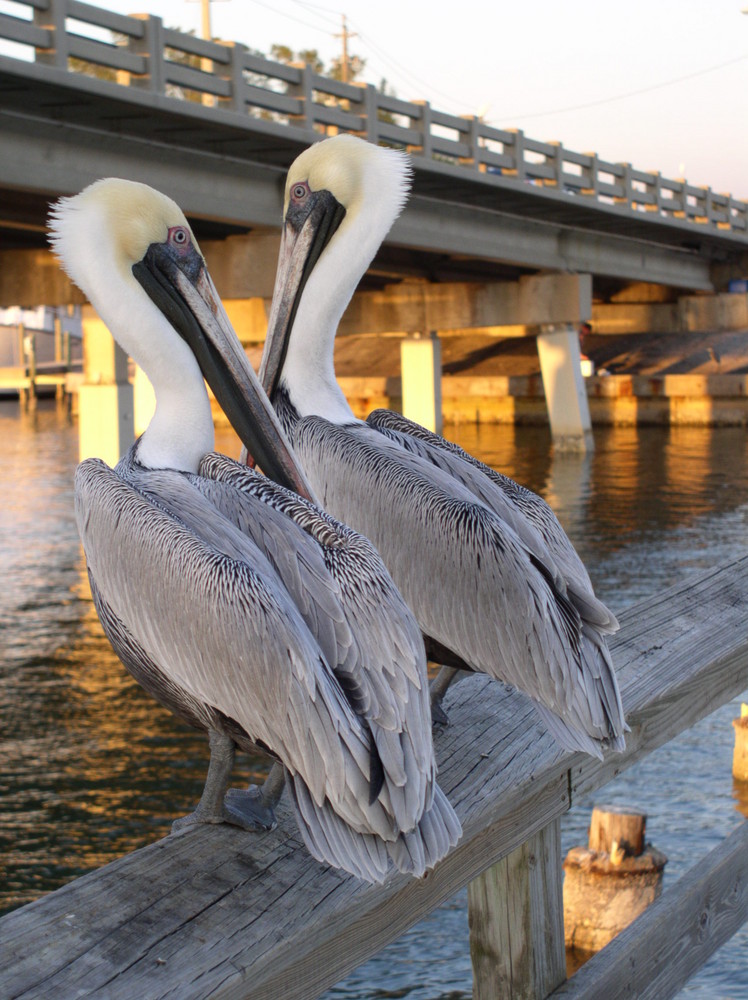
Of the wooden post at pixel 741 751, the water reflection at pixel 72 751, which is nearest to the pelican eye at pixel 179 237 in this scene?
the water reflection at pixel 72 751

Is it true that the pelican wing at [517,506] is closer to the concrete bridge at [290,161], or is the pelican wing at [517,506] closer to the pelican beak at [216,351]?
the pelican beak at [216,351]

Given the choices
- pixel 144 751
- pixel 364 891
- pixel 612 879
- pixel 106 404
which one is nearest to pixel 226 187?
pixel 106 404

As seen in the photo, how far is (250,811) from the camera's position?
2.03 metres

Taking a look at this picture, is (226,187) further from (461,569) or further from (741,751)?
(461,569)

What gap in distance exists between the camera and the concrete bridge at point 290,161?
12.3 m

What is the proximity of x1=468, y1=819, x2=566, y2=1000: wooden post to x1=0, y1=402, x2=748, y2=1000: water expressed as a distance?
6.66 feet

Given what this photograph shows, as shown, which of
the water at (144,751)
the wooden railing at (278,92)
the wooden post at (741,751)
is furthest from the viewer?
the wooden railing at (278,92)

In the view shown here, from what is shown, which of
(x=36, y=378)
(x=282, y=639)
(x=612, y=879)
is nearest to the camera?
(x=282, y=639)

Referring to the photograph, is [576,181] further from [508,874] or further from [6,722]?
[508,874]

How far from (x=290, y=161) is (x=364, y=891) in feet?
48.4

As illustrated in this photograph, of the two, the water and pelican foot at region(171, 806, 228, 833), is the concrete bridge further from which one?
pelican foot at region(171, 806, 228, 833)

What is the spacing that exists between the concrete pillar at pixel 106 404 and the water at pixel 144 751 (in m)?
1.16

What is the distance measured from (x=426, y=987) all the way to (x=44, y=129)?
1032cm

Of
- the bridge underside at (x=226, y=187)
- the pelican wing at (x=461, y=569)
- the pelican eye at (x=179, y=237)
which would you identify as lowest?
the pelican wing at (x=461, y=569)
